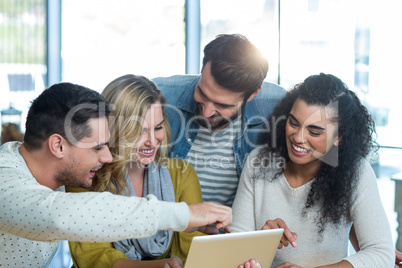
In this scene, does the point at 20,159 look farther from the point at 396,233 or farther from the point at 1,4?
the point at 1,4

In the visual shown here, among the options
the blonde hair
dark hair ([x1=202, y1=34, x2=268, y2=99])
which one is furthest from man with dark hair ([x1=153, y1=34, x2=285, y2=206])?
the blonde hair

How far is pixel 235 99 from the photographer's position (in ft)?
6.57

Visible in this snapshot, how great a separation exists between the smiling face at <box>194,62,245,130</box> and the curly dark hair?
27cm

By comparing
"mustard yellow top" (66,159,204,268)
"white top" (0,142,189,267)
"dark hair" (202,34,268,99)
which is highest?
"dark hair" (202,34,268,99)

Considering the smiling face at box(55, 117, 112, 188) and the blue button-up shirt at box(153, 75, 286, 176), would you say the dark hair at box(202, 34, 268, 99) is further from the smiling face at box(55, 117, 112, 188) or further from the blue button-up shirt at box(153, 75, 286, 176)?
the smiling face at box(55, 117, 112, 188)

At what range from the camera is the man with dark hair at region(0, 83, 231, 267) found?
3.49 feet

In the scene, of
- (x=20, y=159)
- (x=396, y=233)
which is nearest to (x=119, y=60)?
(x=396, y=233)

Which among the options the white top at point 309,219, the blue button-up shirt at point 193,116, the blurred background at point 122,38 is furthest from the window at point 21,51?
the white top at point 309,219

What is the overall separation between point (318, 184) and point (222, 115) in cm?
49

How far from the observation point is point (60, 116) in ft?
4.69

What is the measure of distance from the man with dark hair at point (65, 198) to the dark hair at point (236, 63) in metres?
0.56

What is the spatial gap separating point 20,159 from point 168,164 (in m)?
0.66

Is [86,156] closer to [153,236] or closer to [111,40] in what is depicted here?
[153,236]

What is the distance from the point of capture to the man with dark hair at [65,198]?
1062 millimetres
